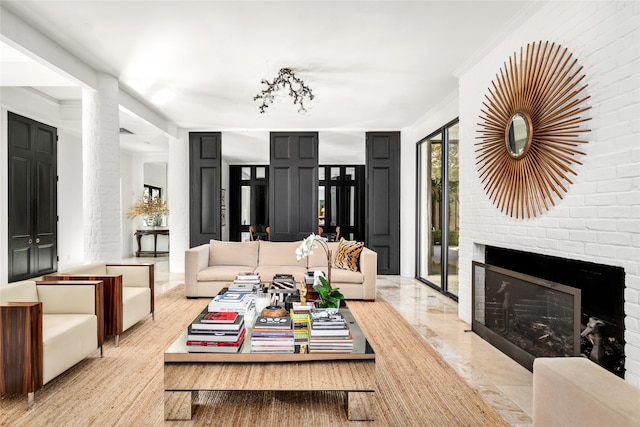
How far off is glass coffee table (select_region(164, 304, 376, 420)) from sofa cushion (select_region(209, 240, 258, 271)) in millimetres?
3211

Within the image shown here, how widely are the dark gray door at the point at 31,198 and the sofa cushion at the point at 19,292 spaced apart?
3.32 meters

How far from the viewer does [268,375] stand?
81.5 inches

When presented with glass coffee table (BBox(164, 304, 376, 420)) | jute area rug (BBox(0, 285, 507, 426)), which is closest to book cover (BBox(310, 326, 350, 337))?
glass coffee table (BBox(164, 304, 376, 420))

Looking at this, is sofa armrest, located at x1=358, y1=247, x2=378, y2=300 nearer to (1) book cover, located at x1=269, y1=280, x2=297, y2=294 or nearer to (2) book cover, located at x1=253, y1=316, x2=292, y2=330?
(1) book cover, located at x1=269, y1=280, x2=297, y2=294

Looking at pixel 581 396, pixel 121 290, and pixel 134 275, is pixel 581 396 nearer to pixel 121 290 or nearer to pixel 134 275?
pixel 121 290

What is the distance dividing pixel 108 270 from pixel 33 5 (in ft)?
7.79

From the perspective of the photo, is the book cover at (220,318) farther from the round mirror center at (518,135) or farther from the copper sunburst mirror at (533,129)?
the round mirror center at (518,135)

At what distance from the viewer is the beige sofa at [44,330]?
214cm

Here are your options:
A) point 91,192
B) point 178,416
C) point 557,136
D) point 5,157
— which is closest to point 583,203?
point 557,136

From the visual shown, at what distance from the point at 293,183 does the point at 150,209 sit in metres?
4.82

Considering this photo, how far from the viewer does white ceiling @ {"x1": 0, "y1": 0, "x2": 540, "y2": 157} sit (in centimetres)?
286

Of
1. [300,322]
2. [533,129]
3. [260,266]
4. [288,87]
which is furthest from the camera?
[260,266]

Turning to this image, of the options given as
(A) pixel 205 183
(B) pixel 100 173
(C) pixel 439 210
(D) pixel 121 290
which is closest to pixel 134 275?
(D) pixel 121 290

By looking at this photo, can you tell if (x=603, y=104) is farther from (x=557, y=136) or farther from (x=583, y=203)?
(x=583, y=203)
